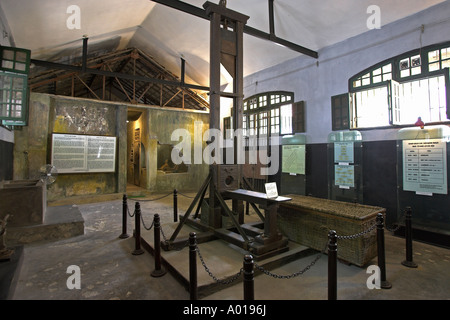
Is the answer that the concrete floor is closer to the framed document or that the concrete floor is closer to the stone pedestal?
the stone pedestal

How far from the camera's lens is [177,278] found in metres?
3.17

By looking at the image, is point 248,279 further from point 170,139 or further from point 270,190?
point 170,139

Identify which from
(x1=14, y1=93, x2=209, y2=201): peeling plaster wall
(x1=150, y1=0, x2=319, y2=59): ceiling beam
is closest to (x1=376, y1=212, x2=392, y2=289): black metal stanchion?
(x1=150, y1=0, x2=319, y2=59): ceiling beam

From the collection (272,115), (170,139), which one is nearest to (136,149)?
(170,139)

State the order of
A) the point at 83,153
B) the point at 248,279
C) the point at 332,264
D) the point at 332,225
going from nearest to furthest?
1. the point at 248,279
2. the point at 332,264
3. the point at 332,225
4. the point at 83,153

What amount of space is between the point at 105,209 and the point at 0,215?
10.8 feet

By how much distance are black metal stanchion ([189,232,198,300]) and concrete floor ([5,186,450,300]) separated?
19 cm

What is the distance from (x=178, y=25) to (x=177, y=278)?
839 cm

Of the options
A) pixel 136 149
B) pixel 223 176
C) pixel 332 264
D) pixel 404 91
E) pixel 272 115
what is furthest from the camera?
pixel 136 149

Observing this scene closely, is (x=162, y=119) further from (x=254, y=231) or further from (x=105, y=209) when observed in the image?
(x=254, y=231)

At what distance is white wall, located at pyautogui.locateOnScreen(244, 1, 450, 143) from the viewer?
4.96m

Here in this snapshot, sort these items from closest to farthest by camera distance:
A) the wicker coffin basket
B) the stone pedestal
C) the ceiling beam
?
the wicker coffin basket → the stone pedestal → the ceiling beam

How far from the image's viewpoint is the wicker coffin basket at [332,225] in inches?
137

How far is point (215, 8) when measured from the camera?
14.6ft
